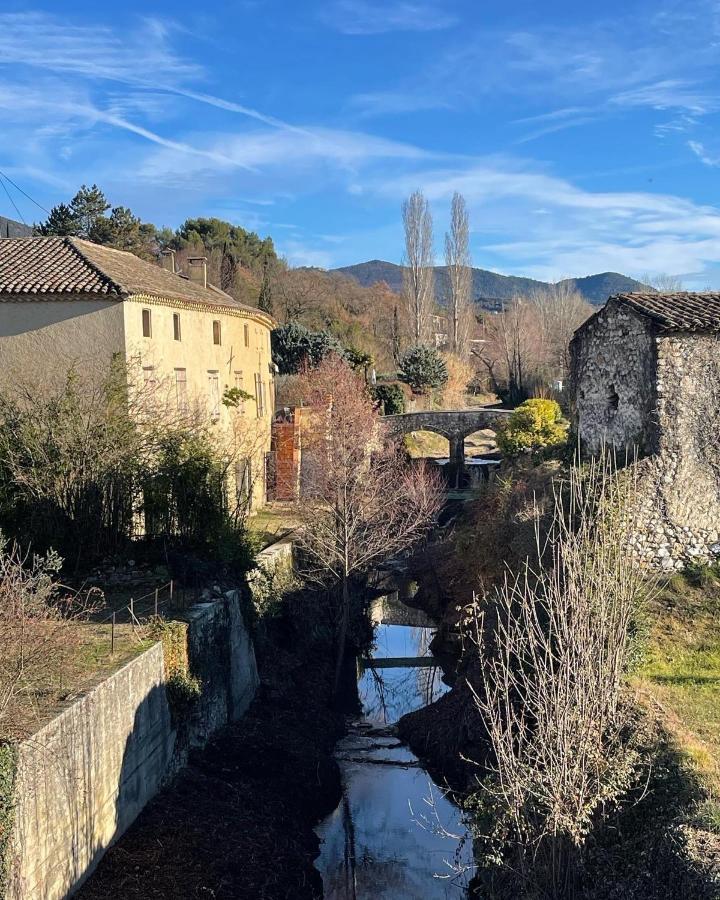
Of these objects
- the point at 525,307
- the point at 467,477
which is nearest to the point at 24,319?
the point at 467,477

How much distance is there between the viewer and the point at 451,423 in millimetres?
41062

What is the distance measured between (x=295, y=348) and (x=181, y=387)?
18.3 metres

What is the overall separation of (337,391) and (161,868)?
900 inches

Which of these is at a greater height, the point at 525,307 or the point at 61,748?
the point at 525,307

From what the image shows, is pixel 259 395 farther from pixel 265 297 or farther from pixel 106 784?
pixel 106 784

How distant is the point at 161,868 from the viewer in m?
11.6

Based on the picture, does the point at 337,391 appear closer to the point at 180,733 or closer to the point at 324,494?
the point at 324,494

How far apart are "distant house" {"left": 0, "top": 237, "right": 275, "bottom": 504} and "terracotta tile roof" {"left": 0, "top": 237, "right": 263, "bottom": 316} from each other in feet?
0.09

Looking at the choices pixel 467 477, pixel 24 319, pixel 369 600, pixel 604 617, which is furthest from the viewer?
pixel 467 477

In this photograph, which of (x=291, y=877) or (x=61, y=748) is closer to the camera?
(x=61, y=748)

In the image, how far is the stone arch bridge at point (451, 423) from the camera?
134ft

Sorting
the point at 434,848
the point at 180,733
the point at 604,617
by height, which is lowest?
the point at 434,848

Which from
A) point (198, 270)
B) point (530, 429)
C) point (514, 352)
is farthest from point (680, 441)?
point (514, 352)

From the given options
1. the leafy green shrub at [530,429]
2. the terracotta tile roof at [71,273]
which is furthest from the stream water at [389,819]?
the leafy green shrub at [530,429]
